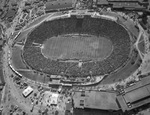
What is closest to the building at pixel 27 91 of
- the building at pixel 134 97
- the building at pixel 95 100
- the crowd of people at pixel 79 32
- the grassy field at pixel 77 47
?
the crowd of people at pixel 79 32

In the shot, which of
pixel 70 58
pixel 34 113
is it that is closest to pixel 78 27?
pixel 70 58

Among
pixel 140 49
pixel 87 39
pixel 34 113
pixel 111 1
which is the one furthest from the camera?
pixel 111 1

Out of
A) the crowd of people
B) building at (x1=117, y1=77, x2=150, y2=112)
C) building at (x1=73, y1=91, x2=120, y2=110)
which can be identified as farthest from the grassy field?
building at (x1=117, y1=77, x2=150, y2=112)

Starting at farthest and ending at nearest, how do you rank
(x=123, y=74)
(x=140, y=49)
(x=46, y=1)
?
(x=46, y=1) < (x=140, y=49) < (x=123, y=74)

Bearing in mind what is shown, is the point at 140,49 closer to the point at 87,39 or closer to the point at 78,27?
the point at 87,39

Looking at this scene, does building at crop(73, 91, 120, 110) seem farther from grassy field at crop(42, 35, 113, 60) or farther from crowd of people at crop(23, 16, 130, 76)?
grassy field at crop(42, 35, 113, 60)

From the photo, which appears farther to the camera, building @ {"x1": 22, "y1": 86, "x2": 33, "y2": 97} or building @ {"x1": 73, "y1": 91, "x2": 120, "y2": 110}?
building @ {"x1": 22, "y1": 86, "x2": 33, "y2": 97}

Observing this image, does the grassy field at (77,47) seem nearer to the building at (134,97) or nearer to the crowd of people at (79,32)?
the crowd of people at (79,32)
